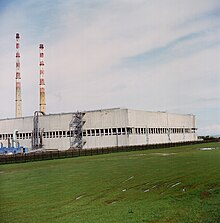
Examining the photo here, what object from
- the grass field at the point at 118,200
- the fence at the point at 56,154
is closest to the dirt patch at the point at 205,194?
the grass field at the point at 118,200

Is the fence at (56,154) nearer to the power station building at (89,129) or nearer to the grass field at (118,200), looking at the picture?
the power station building at (89,129)

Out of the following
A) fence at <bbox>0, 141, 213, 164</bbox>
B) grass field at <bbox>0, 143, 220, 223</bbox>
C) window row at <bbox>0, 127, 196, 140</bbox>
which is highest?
window row at <bbox>0, 127, 196, 140</bbox>

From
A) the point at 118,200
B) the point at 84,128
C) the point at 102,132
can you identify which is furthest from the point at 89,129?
the point at 118,200

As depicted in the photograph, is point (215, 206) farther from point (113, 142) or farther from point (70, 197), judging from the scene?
point (113, 142)

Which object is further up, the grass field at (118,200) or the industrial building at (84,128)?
the industrial building at (84,128)

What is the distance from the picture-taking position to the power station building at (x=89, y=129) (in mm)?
52000

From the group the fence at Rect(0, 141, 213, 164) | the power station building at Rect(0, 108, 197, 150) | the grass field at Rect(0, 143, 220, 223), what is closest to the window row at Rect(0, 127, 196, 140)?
the power station building at Rect(0, 108, 197, 150)

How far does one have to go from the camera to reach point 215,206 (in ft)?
30.3

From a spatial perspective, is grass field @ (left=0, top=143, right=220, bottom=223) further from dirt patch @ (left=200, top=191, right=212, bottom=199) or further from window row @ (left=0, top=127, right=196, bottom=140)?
window row @ (left=0, top=127, right=196, bottom=140)

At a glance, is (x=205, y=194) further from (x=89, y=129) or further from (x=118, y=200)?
(x=89, y=129)

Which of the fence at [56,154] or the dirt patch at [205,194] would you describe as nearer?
the dirt patch at [205,194]

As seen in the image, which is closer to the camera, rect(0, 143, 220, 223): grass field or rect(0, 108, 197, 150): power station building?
rect(0, 143, 220, 223): grass field

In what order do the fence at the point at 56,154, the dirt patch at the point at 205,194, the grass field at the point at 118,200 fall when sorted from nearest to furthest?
the grass field at the point at 118,200, the dirt patch at the point at 205,194, the fence at the point at 56,154

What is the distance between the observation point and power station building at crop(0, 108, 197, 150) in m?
52.0
